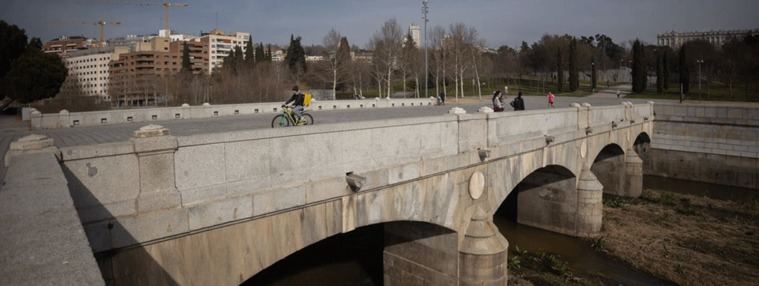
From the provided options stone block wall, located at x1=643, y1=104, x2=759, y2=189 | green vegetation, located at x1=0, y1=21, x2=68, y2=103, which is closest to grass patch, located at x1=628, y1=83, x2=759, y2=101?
stone block wall, located at x1=643, y1=104, x2=759, y2=189

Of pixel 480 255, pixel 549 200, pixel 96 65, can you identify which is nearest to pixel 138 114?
pixel 480 255

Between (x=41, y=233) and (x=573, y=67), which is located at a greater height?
(x=573, y=67)

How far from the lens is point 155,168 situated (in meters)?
5.91

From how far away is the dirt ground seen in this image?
14.7m

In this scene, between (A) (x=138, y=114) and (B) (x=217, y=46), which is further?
(B) (x=217, y=46)

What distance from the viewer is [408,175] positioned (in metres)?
9.51

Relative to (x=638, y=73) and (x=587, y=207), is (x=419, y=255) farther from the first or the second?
(x=638, y=73)

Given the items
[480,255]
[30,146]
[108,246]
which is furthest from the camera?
[480,255]

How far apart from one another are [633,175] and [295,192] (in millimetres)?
21739

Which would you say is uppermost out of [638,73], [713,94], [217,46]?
[217,46]

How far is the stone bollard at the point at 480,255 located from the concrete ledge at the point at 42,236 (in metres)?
8.76

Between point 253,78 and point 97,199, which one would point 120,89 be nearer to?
point 253,78

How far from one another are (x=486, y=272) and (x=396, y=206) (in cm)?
348

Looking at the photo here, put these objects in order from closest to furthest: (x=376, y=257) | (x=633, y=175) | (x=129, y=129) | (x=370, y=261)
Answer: (x=129, y=129), (x=370, y=261), (x=376, y=257), (x=633, y=175)
